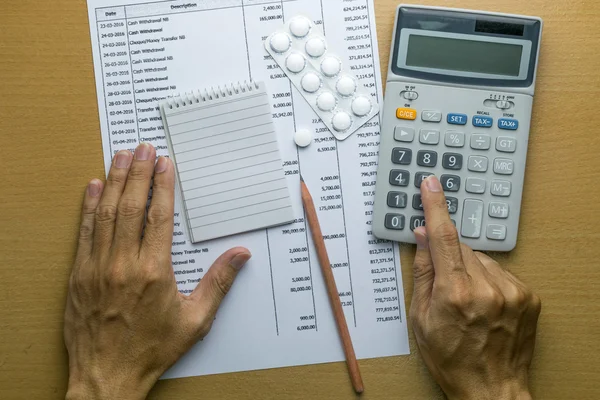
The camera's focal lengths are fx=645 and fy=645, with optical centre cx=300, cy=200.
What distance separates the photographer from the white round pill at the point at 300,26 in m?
0.74

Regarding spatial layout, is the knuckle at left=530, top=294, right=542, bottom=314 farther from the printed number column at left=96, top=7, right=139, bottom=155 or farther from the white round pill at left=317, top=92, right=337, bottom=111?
the printed number column at left=96, top=7, right=139, bottom=155

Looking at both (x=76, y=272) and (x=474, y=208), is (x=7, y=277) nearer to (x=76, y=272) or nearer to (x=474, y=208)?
(x=76, y=272)

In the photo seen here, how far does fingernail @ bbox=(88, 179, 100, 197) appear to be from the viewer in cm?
74

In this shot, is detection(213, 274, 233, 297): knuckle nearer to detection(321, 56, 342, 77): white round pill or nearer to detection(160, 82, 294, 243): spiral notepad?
detection(160, 82, 294, 243): spiral notepad

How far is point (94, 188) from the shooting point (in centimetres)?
74

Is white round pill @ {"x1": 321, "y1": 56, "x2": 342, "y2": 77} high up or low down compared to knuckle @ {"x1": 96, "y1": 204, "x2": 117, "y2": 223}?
up

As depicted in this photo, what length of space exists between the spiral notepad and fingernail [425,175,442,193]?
0.16m

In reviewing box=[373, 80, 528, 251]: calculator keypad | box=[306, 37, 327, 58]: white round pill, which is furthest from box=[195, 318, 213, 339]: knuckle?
box=[306, 37, 327, 58]: white round pill

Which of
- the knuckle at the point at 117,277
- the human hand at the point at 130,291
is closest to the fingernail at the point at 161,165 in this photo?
the human hand at the point at 130,291

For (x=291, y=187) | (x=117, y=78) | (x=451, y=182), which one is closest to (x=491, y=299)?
(x=451, y=182)

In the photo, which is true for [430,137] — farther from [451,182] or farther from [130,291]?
[130,291]

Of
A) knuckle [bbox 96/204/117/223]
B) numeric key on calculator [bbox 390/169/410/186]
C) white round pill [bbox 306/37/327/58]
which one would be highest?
white round pill [bbox 306/37/327/58]

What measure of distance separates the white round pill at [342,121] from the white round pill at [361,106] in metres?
0.01

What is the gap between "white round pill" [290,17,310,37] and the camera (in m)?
0.74
